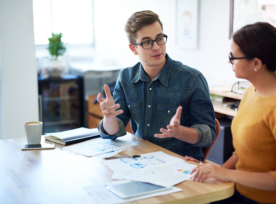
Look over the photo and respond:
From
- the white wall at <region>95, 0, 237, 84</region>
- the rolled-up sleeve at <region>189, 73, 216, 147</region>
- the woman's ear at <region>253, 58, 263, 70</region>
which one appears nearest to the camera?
the woman's ear at <region>253, 58, 263, 70</region>

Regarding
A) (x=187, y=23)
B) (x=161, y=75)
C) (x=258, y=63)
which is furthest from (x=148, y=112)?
(x=187, y=23)

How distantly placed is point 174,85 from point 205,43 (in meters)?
1.62

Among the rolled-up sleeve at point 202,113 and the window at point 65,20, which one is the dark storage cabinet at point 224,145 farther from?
the window at point 65,20

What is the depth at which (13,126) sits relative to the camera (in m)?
2.94

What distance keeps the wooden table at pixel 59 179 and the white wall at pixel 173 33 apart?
1.81m

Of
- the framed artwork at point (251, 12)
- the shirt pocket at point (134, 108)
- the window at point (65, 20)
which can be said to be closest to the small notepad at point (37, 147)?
the shirt pocket at point (134, 108)

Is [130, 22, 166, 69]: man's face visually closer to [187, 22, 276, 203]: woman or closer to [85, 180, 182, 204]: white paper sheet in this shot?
[187, 22, 276, 203]: woman

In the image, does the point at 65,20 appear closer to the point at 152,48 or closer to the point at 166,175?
the point at 152,48

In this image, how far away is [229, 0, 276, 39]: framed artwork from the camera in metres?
2.60

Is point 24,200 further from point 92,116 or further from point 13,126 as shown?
point 92,116

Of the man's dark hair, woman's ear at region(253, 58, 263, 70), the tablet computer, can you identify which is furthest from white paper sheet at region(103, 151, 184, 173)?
the man's dark hair

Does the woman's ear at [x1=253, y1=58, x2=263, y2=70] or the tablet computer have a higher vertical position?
the woman's ear at [x1=253, y1=58, x2=263, y2=70]

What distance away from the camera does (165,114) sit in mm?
1714

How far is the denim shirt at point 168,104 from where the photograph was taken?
5.36 ft
